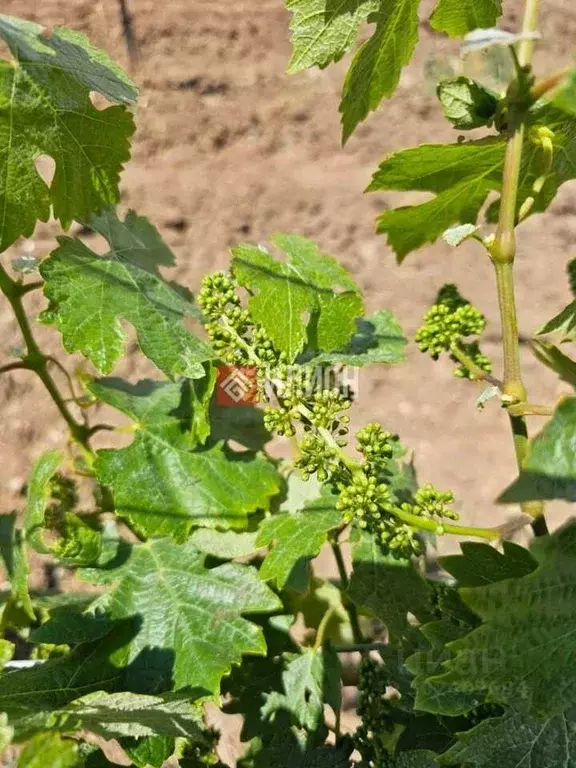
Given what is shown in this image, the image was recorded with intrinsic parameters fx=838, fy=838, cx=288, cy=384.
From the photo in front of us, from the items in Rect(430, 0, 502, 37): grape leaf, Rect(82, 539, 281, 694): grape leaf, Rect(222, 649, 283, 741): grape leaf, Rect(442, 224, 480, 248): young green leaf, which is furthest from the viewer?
Rect(222, 649, 283, 741): grape leaf

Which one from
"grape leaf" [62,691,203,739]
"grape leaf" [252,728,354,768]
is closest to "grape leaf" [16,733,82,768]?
"grape leaf" [62,691,203,739]

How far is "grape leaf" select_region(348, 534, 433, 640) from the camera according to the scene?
131 centimetres

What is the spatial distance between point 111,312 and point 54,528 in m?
0.42

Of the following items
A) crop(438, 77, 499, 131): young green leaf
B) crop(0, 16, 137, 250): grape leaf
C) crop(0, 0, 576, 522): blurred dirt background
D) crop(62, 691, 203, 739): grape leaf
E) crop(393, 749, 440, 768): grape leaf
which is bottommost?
crop(393, 749, 440, 768): grape leaf

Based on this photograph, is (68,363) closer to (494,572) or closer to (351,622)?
(351,622)

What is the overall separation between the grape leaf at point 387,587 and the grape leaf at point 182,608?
5.5 inches

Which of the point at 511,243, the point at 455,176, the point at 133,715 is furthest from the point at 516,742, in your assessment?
the point at 455,176

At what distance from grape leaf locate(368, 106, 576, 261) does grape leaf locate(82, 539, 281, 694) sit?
609mm

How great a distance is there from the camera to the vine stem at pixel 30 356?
131cm

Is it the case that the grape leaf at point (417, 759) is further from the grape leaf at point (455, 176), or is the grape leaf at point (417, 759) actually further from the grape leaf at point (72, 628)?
the grape leaf at point (455, 176)

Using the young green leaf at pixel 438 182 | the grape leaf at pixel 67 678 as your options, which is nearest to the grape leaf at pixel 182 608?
the grape leaf at pixel 67 678

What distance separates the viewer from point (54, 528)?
4.69 feet

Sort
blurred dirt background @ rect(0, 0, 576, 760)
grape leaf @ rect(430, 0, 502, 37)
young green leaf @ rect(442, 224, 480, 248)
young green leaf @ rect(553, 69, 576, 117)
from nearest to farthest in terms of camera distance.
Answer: young green leaf @ rect(553, 69, 576, 117) < young green leaf @ rect(442, 224, 480, 248) < grape leaf @ rect(430, 0, 502, 37) < blurred dirt background @ rect(0, 0, 576, 760)

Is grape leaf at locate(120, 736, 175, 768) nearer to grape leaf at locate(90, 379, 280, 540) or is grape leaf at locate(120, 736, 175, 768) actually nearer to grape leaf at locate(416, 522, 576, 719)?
grape leaf at locate(90, 379, 280, 540)
